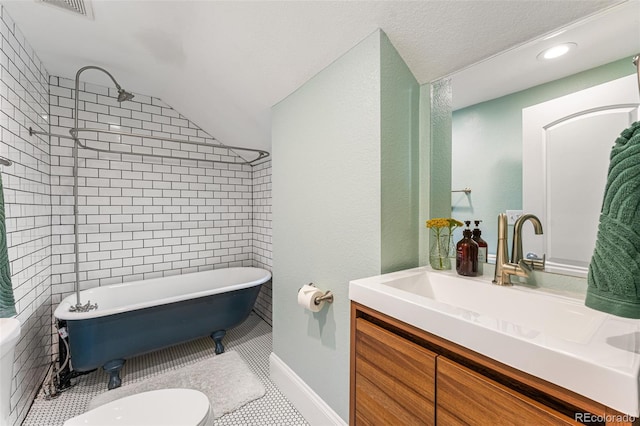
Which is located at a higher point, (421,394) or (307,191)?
(307,191)

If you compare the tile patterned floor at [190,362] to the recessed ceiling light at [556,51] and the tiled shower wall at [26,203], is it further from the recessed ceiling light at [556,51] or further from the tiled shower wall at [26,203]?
the recessed ceiling light at [556,51]

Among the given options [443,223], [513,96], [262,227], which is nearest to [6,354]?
[443,223]

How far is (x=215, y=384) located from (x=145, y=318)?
722mm

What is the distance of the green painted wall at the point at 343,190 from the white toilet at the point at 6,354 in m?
1.24

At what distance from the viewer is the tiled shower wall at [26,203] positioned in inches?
60.0

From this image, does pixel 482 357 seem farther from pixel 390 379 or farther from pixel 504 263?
pixel 504 263

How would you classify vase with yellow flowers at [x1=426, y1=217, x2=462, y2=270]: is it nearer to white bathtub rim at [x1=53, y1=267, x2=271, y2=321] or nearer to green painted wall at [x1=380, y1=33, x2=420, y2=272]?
green painted wall at [x1=380, y1=33, x2=420, y2=272]

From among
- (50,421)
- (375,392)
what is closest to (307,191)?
(375,392)

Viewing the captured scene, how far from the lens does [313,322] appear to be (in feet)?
5.38

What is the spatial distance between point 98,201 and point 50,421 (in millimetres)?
1675

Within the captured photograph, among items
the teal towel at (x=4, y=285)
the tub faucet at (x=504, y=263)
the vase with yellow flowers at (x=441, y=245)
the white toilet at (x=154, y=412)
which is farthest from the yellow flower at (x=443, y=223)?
the teal towel at (x=4, y=285)

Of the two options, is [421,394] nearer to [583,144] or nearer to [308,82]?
[583,144]

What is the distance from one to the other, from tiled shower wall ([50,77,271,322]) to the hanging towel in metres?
2.73

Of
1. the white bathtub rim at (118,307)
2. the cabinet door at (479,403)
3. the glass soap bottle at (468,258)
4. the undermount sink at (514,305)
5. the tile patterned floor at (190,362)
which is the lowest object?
the tile patterned floor at (190,362)
